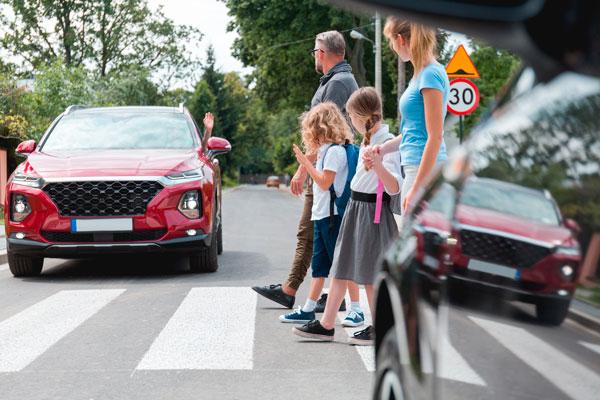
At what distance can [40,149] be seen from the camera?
10062 mm

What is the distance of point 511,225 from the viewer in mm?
1624

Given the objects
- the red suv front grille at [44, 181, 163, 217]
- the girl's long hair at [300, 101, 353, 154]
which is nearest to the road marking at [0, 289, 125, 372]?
the red suv front grille at [44, 181, 163, 217]

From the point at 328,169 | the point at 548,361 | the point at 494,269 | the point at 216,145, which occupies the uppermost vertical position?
the point at 494,269

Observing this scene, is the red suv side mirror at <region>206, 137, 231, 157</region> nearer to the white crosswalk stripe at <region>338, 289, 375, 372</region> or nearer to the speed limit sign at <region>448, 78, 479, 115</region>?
the white crosswalk stripe at <region>338, 289, 375, 372</region>

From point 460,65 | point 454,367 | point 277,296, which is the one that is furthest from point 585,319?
point 460,65

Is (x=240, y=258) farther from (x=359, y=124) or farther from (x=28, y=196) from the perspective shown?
(x=359, y=124)

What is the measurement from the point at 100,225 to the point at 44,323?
2452 millimetres

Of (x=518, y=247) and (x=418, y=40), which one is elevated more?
(x=418, y=40)

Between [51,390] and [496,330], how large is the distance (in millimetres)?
3353

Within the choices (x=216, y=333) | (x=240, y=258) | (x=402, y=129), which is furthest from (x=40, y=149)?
(x=402, y=129)

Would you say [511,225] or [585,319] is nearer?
[585,319]

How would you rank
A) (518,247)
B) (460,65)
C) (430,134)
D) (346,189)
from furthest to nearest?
(460,65) < (346,189) < (430,134) < (518,247)

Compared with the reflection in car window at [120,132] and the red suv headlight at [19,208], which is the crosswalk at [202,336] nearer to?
the red suv headlight at [19,208]

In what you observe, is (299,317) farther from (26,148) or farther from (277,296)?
(26,148)
